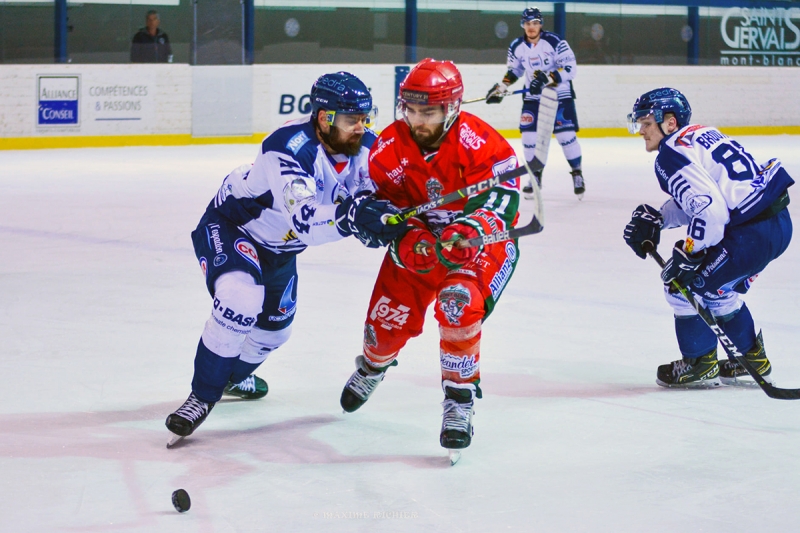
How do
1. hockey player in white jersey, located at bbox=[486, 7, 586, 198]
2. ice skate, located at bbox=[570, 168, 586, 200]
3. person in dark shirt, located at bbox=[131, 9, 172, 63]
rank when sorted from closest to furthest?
ice skate, located at bbox=[570, 168, 586, 200]
hockey player in white jersey, located at bbox=[486, 7, 586, 198]
person in dark shirt, located at bbox=[131, 9, 172, 63]

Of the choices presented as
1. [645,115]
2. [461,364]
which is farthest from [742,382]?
[461,364]

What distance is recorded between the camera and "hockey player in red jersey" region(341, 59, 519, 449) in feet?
9.14

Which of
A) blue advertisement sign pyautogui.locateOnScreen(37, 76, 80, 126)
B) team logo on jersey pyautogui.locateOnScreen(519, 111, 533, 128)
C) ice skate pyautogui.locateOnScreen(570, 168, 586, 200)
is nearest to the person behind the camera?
ice skate pyautogui.locateOnScreen(570, 168, 586, 200)

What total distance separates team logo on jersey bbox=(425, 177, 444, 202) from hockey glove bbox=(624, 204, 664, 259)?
820 mm

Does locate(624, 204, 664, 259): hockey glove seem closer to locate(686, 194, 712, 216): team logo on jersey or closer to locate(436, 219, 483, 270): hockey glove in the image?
locate(686, 194, 712, 216): team logo on jersey

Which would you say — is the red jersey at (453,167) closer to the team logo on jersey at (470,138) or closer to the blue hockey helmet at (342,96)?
the team logo on jersey at (470,138)

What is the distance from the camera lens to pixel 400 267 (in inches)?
120

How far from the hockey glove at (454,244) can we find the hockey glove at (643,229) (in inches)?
34.7

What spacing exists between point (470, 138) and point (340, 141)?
14.0 inches

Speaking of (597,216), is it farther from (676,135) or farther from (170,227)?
(676,135)

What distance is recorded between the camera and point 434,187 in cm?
291

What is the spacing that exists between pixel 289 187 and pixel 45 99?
902 cm

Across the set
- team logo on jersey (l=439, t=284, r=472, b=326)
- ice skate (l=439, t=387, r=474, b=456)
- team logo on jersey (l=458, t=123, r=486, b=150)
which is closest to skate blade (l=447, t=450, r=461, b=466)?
ice skate (l=439, t=387, r=474, b=456)

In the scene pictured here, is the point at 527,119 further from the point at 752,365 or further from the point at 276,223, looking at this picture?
the point at 276,223
